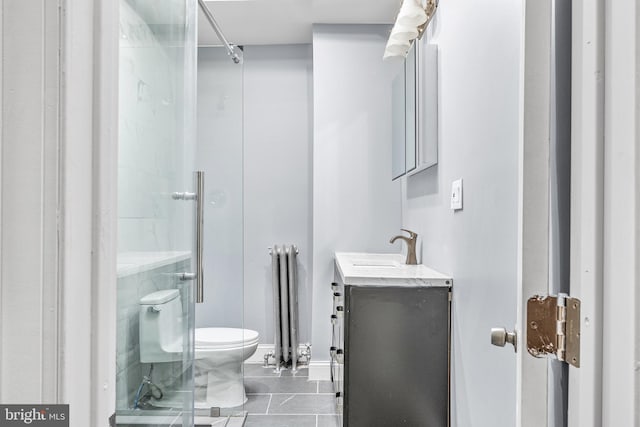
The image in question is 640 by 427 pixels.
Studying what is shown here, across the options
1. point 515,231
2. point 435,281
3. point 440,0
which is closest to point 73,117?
point 515,231

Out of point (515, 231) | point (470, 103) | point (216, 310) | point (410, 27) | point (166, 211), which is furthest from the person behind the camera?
point (216, 310)

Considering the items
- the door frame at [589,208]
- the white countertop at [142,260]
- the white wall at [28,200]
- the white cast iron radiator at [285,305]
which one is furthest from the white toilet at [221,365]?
the door frame at [589,208]

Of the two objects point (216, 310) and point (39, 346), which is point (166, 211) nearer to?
point (39, 346)

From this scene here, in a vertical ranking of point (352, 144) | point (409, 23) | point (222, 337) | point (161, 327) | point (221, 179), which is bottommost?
point (222, 337)

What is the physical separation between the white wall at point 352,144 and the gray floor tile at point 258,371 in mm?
797

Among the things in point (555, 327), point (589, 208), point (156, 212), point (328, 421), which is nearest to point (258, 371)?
point (328, 421)

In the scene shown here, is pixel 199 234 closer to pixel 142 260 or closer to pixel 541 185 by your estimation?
pixel 142 260

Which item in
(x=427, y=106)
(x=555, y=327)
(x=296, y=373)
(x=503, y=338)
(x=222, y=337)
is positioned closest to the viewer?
(x=555, y=327)

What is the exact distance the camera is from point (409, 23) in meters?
2.39

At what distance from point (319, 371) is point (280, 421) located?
2.31 ft

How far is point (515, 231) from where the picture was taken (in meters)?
1.25

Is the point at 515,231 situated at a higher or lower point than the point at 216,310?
higher

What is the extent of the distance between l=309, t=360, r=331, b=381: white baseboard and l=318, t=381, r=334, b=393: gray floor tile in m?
0.04

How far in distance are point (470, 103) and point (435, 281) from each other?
29.1 inches
